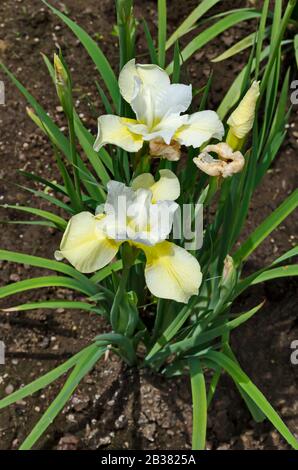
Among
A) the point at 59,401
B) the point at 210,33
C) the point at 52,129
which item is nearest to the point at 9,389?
the point at 59,401

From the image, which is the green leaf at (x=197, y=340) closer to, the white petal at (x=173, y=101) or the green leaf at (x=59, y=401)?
the green leaf at (x=59, y=401)

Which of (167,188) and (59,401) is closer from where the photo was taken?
(167,188)

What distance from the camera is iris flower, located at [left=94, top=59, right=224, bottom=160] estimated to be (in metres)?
1.01

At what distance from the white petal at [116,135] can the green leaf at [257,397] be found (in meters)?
0.49

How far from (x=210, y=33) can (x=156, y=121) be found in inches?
34.9

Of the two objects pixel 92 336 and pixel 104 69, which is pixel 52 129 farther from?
pixel 92 336

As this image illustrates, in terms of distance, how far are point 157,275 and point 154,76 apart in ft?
1.24

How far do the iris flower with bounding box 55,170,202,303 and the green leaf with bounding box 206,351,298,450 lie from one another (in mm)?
275

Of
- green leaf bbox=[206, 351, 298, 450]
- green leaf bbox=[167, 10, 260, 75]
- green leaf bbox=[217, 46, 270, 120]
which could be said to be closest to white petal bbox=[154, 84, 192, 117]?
green leaf bbox=[217, 46, 270, 120]

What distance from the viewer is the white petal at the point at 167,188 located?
1015 millimetres

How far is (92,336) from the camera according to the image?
5.32 ft

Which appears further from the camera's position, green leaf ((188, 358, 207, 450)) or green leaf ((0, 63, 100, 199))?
green leaf ((0, 63, 100, 199))

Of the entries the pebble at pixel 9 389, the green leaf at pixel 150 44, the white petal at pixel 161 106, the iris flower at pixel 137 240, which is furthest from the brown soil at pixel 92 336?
the iris flower at pixel 137 240

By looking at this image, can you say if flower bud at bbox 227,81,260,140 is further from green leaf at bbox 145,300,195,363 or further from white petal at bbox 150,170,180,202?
green leaf at bbox 145,300,195,363
